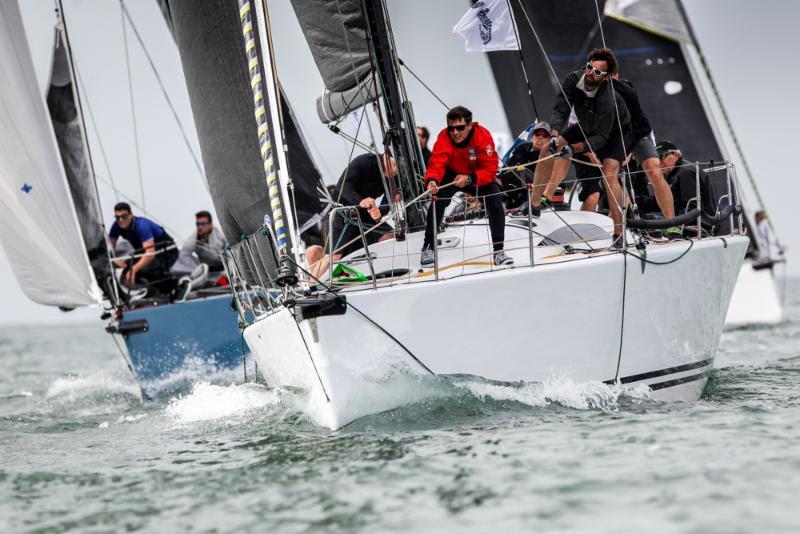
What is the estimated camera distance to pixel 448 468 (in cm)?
410

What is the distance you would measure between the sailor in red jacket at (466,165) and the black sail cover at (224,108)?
955 mm

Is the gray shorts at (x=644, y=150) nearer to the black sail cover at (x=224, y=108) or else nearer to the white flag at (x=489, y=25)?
the white flag at (x=489, y=25)

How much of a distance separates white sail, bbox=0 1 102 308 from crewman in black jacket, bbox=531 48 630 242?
5823 millimetres

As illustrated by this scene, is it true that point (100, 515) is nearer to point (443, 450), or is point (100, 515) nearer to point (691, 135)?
point (443, 450)

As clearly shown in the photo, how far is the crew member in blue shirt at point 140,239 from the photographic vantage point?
432 inches

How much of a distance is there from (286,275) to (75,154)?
21.5 feet

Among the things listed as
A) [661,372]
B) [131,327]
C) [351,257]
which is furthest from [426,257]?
[131,327]

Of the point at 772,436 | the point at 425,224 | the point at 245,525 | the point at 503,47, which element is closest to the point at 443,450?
the point at 245,525

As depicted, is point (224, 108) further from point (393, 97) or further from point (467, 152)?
point (467, 152)

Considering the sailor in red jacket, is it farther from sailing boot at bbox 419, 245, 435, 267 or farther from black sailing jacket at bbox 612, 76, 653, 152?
black sailing jacket at bbox 612, 76, 653, 152

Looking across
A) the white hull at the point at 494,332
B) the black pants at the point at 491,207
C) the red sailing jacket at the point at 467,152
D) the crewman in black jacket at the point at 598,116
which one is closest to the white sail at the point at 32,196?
the white hull at the point at 494,332

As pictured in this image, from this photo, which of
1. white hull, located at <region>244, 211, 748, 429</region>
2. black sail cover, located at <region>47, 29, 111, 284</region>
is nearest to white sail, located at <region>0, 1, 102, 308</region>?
black sail cover, located at <region>47, 29, 111, 284</region>

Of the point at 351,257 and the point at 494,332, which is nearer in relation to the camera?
the point at 494,332

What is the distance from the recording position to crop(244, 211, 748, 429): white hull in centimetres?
514
